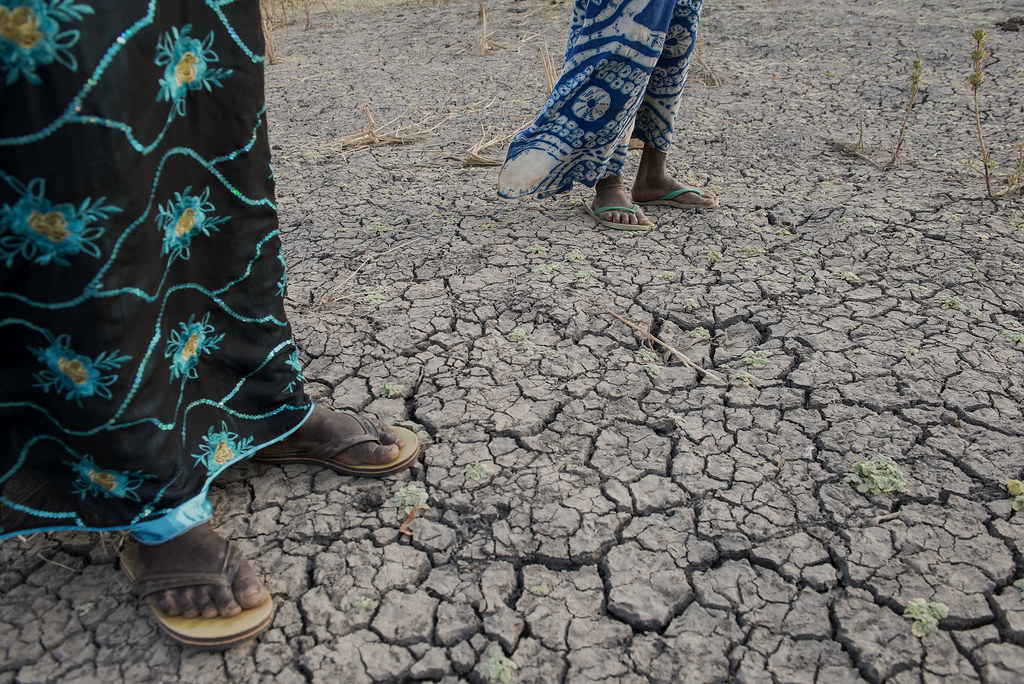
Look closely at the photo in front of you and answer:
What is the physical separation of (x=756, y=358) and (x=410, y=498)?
1100 mm

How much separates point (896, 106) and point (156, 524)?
167 inches

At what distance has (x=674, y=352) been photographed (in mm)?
2119

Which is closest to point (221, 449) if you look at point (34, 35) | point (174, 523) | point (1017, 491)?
point (174, 523)

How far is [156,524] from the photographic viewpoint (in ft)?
4.26

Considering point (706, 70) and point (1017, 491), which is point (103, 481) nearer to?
point (1017, 491)

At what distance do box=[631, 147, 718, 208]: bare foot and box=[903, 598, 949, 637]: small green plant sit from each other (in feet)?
6.34

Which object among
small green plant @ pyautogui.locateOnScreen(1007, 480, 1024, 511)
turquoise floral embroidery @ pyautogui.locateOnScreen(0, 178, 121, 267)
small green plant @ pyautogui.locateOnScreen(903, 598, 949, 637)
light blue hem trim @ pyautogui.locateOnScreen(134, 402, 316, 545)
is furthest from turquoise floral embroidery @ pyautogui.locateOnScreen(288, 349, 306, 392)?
small green plant @ pyautogui.locateOnScreen(1007, 480, 1024, 511)

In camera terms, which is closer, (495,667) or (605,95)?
(495,667)

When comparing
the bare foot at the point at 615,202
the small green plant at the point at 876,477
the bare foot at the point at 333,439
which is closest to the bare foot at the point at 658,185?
the bare foot at the point at 615,202

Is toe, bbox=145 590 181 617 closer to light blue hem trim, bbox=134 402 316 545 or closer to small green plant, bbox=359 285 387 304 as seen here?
light blue hem trim, bbox=134 402 316 545

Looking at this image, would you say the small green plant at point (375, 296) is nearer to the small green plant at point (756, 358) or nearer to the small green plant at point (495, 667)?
the small green plant at point (756, 358)

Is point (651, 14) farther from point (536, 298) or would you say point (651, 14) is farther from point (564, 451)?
point (564, 451)

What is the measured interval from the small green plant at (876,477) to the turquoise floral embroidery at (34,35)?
1706mm

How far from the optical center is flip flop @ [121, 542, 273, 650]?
1.30 m
